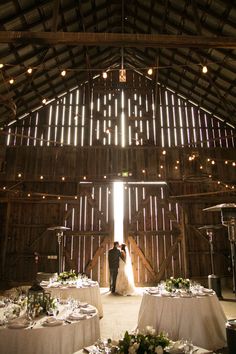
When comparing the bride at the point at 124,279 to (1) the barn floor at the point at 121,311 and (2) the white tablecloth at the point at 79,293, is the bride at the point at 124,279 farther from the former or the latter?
(2) the white tablecloth at the point at 79,293

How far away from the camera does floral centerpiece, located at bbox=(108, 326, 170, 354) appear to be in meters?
2.03

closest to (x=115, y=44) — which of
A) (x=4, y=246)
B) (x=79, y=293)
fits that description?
(x=79, y=293)

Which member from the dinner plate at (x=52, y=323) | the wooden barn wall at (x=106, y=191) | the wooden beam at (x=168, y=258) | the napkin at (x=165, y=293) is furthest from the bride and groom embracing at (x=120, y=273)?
the dinner plate at (x=52, y=323)

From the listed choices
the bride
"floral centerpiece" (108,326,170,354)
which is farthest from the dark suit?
"floral centerpiece" (108,326,170,354)

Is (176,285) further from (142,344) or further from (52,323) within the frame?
(142,344)

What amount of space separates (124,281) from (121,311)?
205 cm

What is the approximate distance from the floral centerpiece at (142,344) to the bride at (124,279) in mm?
6309

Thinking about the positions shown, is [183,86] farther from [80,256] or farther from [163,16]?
[80,256]

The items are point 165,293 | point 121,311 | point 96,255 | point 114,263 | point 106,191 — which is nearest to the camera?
point 165,293

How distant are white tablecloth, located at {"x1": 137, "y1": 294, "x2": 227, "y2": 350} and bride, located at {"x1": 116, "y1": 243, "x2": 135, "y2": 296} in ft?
12.8

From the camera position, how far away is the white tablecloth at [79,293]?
5.39m

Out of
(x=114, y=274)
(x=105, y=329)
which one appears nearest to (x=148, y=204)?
(x=114, y=274)

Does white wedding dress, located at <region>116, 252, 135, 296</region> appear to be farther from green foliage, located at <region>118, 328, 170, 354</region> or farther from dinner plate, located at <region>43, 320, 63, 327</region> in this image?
green foliage, located at <region>118, 328, 170, 354</region>

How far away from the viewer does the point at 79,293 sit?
18.1 feet
